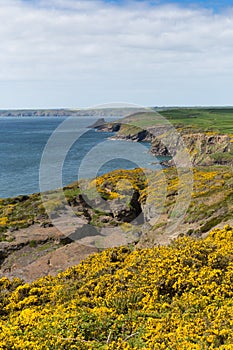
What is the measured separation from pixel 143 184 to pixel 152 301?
3784 cm

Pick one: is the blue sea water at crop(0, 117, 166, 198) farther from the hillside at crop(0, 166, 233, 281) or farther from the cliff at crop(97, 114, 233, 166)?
the hillside at crop(0, 166, 233, 281)

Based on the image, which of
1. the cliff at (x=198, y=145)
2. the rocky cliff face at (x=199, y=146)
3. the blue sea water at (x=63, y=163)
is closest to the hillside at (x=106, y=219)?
the blue sea water at (x=63, y=163)

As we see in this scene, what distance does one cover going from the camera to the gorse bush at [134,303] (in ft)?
34.1

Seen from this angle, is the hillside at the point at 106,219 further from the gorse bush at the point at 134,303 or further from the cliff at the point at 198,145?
the cliff at the point at 198,145

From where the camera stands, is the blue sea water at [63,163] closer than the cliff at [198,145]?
Yes

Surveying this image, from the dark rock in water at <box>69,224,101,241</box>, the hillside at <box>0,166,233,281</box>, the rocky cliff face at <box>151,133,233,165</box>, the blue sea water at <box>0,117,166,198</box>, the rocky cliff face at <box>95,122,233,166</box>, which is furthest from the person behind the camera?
the rocky cliff face at <box>151,133,233,165</box>

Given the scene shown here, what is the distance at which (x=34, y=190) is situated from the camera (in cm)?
8881

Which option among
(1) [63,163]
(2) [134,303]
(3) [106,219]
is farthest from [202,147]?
(2) [134,303]

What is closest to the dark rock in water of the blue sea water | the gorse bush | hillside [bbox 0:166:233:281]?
hillside [bbox 0:166:233:281]

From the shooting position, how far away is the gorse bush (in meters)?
10.4

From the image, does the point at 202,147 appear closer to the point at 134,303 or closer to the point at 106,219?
the point at 106,219

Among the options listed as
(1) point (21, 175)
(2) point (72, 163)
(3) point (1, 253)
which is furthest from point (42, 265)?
(2) point (72, 163)

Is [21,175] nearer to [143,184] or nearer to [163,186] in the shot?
[143,184]

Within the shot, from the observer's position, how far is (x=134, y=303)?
13.8 m
